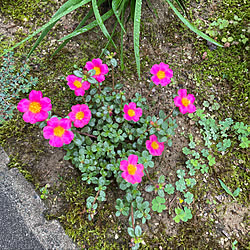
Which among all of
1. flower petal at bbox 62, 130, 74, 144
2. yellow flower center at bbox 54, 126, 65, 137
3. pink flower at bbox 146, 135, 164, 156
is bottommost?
pink flower at bbox 146, 135, 164, 156

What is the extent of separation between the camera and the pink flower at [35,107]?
1.04 m

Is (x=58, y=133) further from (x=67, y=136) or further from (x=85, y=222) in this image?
(x=85, y=222)

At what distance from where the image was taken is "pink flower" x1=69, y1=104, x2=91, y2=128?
1116mm

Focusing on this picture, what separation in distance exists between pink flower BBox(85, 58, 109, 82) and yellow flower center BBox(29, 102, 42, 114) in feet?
1.09

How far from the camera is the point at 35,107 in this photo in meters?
1.04

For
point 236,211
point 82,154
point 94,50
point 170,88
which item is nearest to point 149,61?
point 170,88

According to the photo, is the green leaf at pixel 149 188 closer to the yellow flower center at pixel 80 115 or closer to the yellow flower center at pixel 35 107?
the yellow flower center at pixel 80 115

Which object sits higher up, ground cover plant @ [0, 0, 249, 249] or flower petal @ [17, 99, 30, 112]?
flower petal @ [17, 99, 30, 112]

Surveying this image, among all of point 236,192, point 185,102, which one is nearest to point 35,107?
point 185,102

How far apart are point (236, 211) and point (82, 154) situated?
1.03 meters

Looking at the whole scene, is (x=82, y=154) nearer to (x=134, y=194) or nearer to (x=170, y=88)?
(x=134, y=194)

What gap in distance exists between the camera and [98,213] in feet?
4.04

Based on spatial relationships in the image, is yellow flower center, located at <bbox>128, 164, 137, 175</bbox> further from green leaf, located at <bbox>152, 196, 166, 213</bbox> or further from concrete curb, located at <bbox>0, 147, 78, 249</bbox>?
concrete curb, located at <bbox>0, 147, 78, 249</bbox>

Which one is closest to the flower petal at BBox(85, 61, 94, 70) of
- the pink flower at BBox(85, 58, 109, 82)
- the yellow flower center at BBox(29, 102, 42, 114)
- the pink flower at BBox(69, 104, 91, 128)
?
the pink flower at BBox(85, 58, 109, 82)
